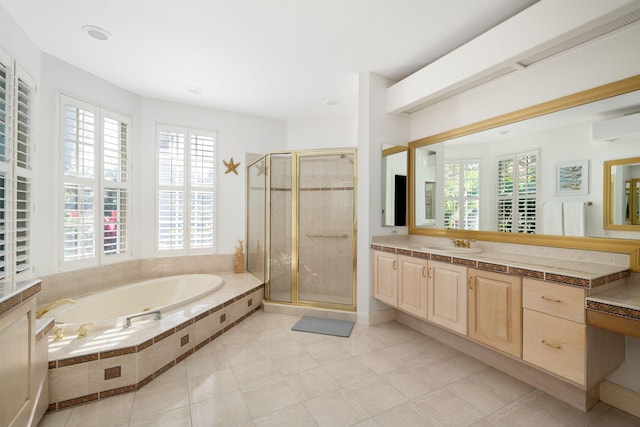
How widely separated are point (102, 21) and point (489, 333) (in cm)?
381

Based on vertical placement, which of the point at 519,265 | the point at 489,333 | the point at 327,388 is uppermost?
the point at 519,265

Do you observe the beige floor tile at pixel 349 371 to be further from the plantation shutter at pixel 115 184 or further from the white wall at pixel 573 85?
the plantation shutter at pixel 115 184

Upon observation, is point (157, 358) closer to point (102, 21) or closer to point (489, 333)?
point (489, 333)

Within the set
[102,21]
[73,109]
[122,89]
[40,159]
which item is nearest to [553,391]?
[102,21]

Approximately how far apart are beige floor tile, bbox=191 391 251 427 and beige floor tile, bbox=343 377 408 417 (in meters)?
0.71

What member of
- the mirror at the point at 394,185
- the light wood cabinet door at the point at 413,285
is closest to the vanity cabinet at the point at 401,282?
the light wood cabinet door at the point at 413,285

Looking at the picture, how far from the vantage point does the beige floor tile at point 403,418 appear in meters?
1.71

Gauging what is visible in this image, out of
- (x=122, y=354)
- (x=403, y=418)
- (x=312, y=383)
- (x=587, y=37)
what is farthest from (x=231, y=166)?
(x=587, y=37)

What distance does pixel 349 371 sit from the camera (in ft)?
7.49

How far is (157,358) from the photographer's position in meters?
2.18

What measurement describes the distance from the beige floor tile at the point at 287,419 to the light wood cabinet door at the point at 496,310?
1375 mm

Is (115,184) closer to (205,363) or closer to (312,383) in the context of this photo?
(205,363)

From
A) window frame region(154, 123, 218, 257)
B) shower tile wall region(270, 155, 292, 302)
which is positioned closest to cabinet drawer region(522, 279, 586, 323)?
shower tile wall region(270, 155, 292, 302)

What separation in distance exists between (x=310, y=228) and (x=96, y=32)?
2726 millimetres
